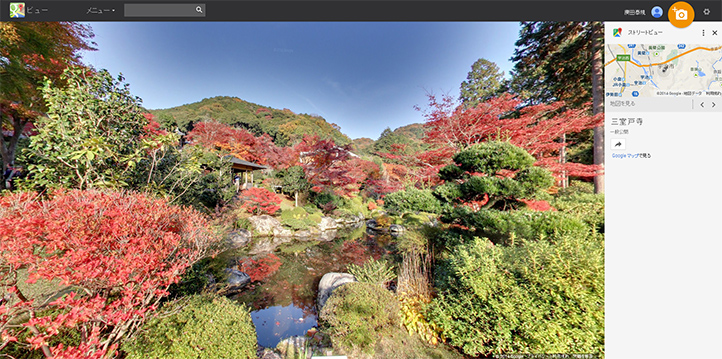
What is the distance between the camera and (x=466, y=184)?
3533mm

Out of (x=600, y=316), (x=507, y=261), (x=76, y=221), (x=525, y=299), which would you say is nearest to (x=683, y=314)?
(x=600, y=316)

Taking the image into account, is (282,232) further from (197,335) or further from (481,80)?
(481,80)

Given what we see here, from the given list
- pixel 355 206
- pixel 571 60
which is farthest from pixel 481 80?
pixel 355 206

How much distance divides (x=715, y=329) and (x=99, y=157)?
21.5ft

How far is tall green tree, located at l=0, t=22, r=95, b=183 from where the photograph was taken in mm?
3262

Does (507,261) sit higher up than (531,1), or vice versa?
(531,1)

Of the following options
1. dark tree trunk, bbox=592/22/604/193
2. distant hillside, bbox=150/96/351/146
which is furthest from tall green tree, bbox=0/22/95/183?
distant hillside, bbox=150/96/351/146

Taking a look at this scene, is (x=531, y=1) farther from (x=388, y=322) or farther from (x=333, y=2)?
(x=388, y=322)

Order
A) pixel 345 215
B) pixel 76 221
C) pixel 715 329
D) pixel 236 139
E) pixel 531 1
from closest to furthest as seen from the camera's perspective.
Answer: pixel 715 329 → pixel 76 221 → pixel 531 1 → pixel 345 215 → pixel 236 139

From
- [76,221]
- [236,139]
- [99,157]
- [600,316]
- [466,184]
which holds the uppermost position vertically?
[236,139]

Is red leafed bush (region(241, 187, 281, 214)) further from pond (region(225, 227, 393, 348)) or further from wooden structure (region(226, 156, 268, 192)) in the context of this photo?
wooden structure (region(226, 156, 268, 192))

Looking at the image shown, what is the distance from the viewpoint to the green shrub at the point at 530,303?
1.70 meters

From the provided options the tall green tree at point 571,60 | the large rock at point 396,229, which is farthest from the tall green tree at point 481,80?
the large rock at point 396,229

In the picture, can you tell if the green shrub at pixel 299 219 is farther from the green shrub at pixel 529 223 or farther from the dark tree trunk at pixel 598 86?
the dark tree trunk at pixel 598 86
